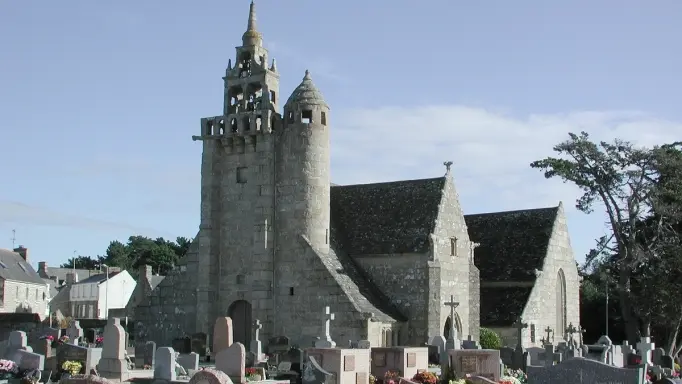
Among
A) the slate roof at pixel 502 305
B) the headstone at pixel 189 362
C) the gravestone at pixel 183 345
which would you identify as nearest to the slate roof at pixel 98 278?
the gravestone at pixel 183 345

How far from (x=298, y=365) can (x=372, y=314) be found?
30.0 ft

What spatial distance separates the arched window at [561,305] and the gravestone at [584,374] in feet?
111

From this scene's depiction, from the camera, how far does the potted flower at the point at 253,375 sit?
27.5m

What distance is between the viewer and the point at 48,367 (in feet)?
96.0

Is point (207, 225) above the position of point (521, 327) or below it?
above

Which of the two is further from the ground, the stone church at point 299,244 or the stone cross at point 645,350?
the stone church at point 299,244

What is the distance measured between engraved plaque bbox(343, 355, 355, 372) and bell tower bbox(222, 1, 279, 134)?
18.4 m

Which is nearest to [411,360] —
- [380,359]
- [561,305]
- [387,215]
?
[380,359]

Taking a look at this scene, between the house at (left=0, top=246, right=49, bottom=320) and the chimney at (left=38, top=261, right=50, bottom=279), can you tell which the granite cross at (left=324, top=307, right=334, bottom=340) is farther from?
the chimney at (left=38, top=261, right=50, bottom=279)

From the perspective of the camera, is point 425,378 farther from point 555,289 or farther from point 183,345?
point 555,289

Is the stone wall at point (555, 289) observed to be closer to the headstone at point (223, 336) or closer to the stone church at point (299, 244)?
the stone church at point (299, 244)

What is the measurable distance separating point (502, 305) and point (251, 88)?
1662 cm

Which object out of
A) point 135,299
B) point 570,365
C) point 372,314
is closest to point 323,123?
point 372,314

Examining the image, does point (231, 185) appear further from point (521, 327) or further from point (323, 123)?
point (521, 327)
